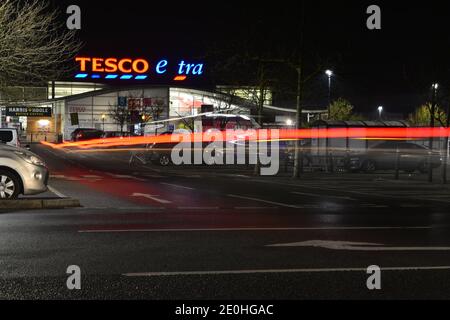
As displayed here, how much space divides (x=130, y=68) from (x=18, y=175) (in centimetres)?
6448

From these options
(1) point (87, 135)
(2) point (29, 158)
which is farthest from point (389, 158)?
(1) point (87, 135)

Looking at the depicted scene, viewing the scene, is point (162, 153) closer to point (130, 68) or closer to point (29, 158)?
point (29, 158)

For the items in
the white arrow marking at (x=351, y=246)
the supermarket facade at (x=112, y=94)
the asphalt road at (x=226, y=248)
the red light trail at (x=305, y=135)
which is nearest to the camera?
the asphalt road at (x=226, y=248)

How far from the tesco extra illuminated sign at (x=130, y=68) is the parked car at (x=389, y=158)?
4857 cm

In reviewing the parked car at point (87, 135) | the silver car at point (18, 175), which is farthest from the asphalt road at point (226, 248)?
the parked car at point (87, 135)

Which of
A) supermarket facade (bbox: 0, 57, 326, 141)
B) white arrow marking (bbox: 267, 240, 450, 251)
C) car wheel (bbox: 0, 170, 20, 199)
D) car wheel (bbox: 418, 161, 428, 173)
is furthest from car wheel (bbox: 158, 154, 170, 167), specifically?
supermarket facade (bbox: 0, 57, 326, 141)

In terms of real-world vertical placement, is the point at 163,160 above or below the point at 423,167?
above

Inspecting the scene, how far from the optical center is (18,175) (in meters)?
13.2

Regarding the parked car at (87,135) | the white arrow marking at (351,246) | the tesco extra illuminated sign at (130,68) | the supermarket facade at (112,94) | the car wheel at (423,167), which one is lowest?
the white arrow marking at (351,246)

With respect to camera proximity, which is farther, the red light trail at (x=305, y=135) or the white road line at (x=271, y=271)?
the red light trail at (x=305, y=135)

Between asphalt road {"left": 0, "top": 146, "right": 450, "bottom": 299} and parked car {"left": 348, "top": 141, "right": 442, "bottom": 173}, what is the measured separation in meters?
14.4

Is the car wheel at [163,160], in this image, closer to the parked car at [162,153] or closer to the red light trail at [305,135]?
the parked car at [162,153]

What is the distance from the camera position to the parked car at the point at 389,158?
30.6m

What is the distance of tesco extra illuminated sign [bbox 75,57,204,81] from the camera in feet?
244
